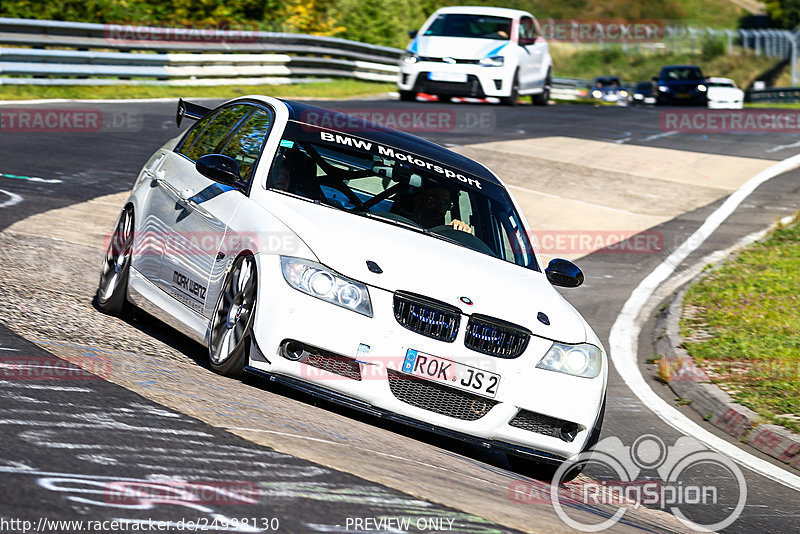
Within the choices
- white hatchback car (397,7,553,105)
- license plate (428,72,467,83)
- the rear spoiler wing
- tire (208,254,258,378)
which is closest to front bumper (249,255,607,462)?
tire (208,254,258,378)

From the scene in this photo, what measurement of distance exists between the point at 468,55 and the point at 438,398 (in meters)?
18.8

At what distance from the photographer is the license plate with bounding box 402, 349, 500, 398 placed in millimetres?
5887

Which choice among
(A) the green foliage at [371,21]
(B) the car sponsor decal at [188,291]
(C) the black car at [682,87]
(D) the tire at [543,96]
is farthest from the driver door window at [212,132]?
(A) the green foliage at [371,21]

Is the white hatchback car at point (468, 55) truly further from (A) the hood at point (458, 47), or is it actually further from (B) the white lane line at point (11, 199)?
(B) the white lane line at point (11, 199)

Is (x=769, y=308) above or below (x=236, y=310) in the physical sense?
below

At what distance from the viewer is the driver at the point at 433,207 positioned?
7.15 meters

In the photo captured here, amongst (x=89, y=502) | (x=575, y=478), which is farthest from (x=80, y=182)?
(x=89, y=502)

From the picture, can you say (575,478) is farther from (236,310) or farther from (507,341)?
(236,310)

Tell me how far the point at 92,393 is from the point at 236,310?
3.50 feet

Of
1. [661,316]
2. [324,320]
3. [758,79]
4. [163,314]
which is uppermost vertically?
[324,320]

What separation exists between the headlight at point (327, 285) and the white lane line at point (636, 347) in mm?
3040

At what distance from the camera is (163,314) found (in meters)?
7.27

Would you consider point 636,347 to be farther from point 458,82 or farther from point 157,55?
point 157,55

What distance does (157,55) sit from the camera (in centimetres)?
2425
